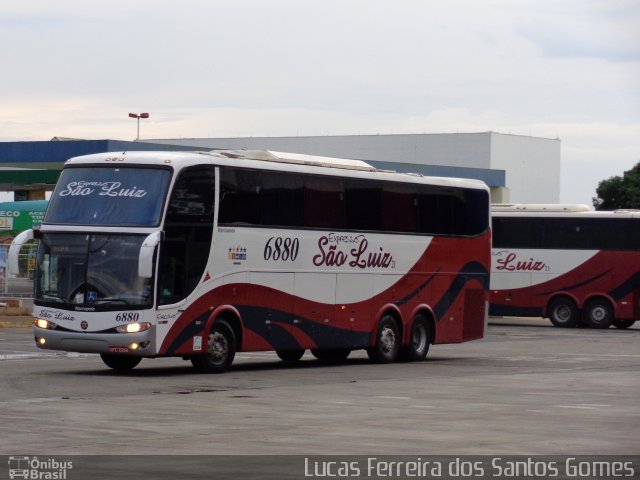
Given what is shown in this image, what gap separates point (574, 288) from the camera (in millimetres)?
48156

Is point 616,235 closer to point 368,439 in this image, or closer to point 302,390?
point 302,390

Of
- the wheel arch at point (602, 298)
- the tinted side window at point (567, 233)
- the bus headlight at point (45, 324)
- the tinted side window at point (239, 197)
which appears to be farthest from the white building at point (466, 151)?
→ the bus headlight at point (45, 324)

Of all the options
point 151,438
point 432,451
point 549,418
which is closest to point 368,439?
point 432,451

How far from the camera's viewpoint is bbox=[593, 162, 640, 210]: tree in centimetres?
8956

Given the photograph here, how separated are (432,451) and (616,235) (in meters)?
35.3

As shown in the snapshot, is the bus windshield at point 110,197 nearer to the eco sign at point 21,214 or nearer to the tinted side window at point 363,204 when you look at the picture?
the tinted side window at point 363,204

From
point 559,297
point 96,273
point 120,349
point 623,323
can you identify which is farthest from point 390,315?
point 623,323

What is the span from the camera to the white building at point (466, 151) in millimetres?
80000

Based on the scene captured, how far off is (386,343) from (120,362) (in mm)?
5863

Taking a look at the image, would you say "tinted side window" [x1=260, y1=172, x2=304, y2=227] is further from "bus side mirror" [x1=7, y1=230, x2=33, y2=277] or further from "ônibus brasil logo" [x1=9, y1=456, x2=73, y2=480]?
"ônibus brasil logo" [x1=9, y1=456, x2=73, y2=480]

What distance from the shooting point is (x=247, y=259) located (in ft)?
80.5

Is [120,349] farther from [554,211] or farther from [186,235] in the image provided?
[554,211]

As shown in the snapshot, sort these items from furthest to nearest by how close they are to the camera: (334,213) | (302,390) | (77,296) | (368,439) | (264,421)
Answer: (334,213)
(77,296)
(302,390)
(264,421)
(368,439)

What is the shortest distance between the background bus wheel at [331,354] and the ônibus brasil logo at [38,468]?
16.5 m
